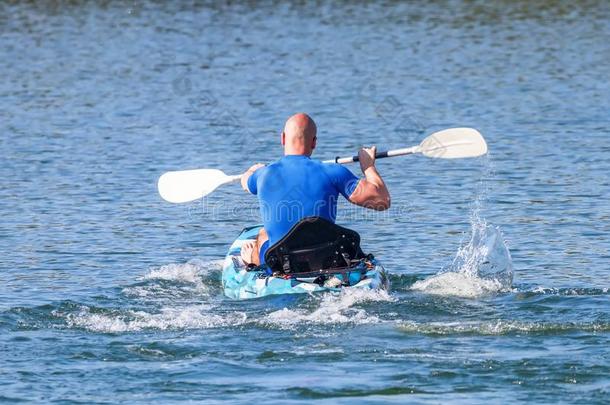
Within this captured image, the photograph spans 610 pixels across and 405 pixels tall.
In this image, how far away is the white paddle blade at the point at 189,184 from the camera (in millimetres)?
12742

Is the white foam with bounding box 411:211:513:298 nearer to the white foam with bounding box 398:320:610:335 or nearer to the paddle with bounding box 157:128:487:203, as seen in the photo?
the paddle with bounding box 157:128:487:203

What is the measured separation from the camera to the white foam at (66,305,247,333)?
396 inches

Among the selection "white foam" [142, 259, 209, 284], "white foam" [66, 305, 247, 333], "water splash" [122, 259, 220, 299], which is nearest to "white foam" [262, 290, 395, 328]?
"white foam" [66, 305, 247, 333]

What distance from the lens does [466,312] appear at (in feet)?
34.4

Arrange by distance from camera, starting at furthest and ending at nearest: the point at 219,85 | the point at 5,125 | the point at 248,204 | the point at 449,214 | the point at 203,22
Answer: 1. the point at 203,22
2. the point at 219,85
3. the point at 5,125
4. the point at 248,204
5. the point at 449,214

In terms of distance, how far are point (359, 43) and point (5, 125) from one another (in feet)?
38.6

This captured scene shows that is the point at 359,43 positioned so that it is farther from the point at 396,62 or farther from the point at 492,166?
the point at 492,166

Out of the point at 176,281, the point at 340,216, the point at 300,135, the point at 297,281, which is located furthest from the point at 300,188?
the point at 340,216

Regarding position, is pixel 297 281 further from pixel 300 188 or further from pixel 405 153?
pixel 405 153

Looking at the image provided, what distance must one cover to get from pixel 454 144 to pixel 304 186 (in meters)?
1.96

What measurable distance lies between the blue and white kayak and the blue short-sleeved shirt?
402 mm

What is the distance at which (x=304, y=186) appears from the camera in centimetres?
→ 1084

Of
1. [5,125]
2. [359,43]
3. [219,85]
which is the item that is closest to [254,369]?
[5,125]

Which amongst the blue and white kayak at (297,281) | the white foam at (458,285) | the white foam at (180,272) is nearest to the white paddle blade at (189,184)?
the white foam at (180,272)
